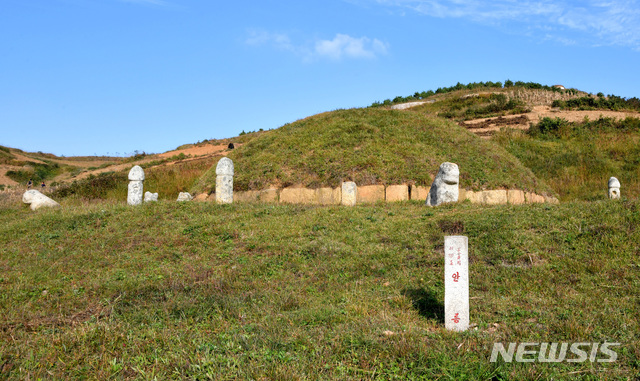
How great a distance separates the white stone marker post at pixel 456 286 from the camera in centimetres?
562

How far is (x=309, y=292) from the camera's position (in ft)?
23.9

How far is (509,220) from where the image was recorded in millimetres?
9820

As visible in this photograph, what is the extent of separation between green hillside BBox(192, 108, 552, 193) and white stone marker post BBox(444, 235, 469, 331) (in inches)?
427

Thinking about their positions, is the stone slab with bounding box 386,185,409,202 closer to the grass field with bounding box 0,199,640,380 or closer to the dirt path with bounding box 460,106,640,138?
the grass field with bounding box 0,199,640,380

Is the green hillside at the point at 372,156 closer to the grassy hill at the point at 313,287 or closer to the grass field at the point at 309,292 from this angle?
the grassy hill at the point at 313,287

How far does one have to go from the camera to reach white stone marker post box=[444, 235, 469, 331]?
562cm

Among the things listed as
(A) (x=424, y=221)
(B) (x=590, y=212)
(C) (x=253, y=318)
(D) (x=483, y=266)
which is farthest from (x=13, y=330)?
(B) (x=590, y=212)

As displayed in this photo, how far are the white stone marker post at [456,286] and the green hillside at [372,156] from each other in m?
10.8

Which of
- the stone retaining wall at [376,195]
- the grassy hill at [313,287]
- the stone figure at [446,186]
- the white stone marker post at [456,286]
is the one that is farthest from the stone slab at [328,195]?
the white stone marker post at [456,286]

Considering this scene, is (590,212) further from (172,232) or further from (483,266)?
(172,232)

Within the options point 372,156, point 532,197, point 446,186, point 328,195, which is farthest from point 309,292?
point 532,197

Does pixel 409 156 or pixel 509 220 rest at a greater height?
pixel 409 156

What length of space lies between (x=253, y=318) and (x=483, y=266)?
4.32 metres
